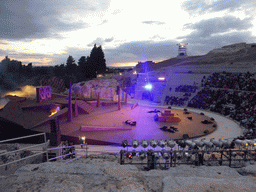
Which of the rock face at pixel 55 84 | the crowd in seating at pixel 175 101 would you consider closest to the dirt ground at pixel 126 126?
the crowd in seating at pixel 175 101

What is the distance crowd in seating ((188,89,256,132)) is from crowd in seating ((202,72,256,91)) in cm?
175

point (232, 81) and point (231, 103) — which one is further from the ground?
point (232, 81)

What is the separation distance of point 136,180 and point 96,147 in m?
14.1

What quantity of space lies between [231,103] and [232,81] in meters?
7.68

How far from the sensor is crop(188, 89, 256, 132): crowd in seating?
75.9ft

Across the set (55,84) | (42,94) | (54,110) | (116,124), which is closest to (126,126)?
(116,124)

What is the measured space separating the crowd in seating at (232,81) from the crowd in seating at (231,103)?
1751 mm

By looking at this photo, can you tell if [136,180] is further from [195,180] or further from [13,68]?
[13,68]

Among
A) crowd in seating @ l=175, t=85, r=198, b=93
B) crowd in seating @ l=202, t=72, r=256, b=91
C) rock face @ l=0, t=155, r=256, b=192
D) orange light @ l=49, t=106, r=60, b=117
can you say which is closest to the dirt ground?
orange light @ l=49, t=106, r=60, b=117

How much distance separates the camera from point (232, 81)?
3462 cm

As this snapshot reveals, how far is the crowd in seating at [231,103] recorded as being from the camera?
23139mm

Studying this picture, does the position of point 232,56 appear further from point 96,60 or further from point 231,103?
point 96,60

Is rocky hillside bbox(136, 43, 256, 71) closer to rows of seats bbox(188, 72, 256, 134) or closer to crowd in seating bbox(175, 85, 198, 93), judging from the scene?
rows of seats bbox(188, 72, 256, 134)

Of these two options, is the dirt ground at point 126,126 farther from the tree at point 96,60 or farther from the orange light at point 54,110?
the tree at point 96,60
